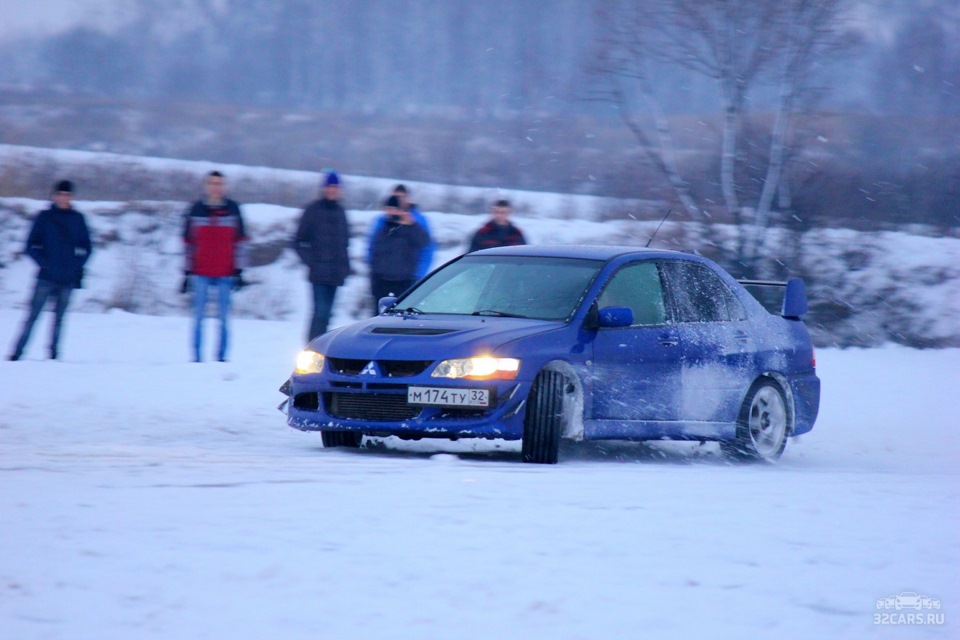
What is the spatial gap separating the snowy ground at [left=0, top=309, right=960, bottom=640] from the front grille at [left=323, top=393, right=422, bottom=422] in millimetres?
259

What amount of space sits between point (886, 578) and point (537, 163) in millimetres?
36318

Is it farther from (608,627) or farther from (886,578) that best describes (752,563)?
(608,627)

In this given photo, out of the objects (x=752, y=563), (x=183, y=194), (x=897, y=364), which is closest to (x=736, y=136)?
(x=897, y=364)

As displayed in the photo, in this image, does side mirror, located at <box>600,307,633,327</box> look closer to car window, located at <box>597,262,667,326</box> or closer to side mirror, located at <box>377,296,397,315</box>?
car window, located at <box>597,262,667,326</box>

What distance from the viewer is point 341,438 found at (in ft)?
29.6

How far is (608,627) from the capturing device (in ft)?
14.5

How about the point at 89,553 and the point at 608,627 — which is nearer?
the point at 608,627

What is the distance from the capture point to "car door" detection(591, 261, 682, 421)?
29.0 ft

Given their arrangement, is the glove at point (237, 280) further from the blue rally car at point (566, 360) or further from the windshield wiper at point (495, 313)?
the windshield wiper at point (495, 313)

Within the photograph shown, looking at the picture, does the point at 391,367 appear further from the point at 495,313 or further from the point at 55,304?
the point at 55,304

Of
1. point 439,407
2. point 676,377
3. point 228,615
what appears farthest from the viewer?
point 676,377

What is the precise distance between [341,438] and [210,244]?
4.82 m

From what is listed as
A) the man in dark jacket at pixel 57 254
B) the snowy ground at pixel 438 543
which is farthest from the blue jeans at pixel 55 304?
the snowy ground at pixel 438 543

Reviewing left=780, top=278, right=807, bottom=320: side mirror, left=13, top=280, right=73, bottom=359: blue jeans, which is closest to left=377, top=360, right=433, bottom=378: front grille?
left=780, top=278, right=807, bottom=320: side mirror
